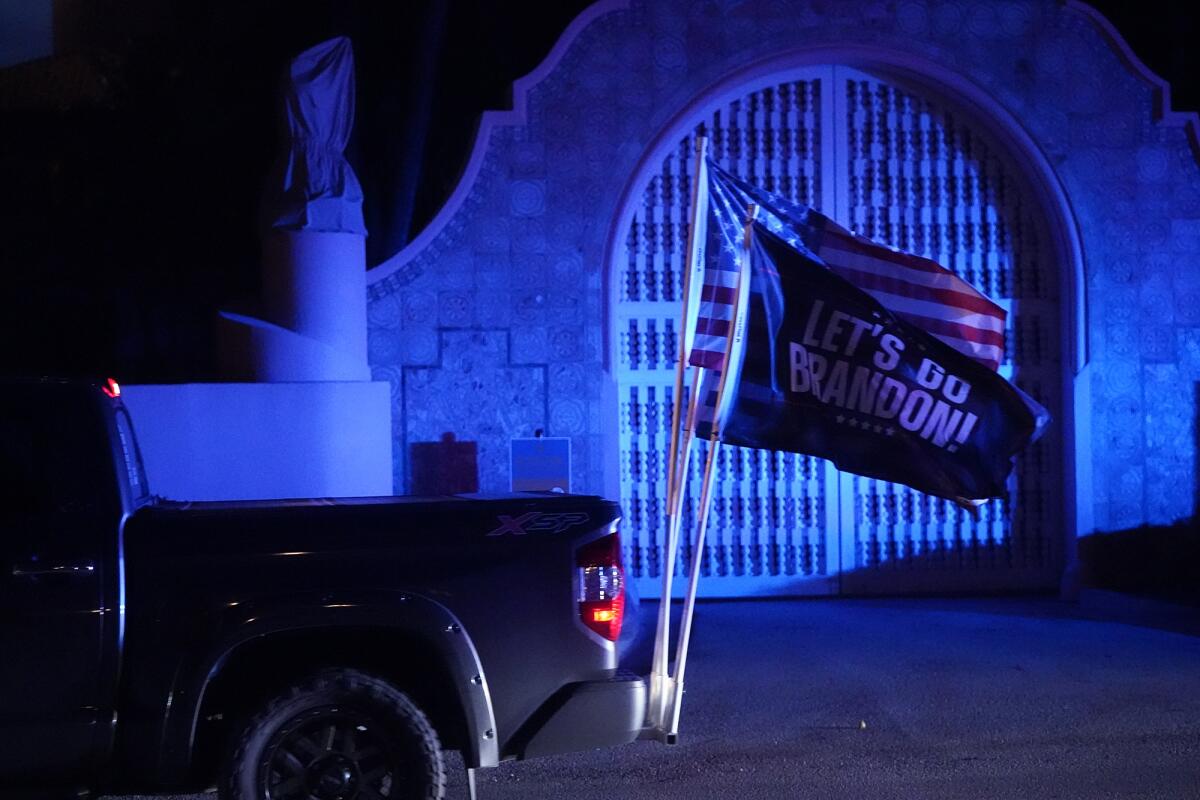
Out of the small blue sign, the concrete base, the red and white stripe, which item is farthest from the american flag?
the small blue sign

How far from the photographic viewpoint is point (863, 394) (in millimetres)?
5961

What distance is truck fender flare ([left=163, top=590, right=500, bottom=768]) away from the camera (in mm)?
4723

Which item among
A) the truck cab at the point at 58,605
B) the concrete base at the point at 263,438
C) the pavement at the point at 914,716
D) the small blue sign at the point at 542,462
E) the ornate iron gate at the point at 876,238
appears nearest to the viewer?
the truck cab at the point at 58,605

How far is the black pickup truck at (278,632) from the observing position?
4.66 meters

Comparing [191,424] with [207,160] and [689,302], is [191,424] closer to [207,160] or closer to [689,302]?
[689,302]

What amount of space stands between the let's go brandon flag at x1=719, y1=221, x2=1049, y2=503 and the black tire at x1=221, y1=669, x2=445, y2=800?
6.85 ft

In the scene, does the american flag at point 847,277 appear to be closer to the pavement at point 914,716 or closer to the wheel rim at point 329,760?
the pavement at point 914,716

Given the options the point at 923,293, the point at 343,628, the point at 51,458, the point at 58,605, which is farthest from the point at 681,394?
the point at 58,605

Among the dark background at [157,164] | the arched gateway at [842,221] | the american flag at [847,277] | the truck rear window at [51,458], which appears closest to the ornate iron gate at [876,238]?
A: the arched gateway at [842,221]

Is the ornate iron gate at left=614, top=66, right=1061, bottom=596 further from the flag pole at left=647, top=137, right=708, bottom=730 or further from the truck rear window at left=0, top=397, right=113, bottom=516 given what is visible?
the truck rear window at left=0, top=397, right=113, bottom=516

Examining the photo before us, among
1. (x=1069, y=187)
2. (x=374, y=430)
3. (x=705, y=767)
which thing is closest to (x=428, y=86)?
(x=374, y=430)

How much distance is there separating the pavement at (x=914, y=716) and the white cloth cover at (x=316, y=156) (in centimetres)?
426

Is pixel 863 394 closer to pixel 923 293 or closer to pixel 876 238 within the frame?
pixel 923 293

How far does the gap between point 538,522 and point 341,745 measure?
3.59 ft
